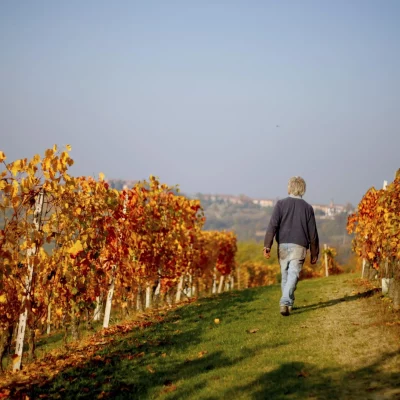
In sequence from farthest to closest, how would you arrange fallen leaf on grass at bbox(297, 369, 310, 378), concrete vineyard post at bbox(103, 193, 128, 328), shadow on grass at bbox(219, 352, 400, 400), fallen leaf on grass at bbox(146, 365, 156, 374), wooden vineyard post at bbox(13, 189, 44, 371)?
concrete vineyard post at bbox(103, 193, 128, 328)
wooden vineyard post at bbox(13, 189, 44, 371)
fallen leaf on grass at bbox(146, 365, 156, 374)
fallen leaf on grass at bbox(297, 369, 310, 378)
shadow on grass at bbox(219, 352, 400, 400)

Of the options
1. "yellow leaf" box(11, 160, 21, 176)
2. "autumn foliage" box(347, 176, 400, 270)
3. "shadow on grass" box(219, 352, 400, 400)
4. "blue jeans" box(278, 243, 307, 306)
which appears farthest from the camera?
"autumn foliage" box(347, 176, 400, 270)

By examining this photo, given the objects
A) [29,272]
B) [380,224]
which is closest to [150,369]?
[29,272]

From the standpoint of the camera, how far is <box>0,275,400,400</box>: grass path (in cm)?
634

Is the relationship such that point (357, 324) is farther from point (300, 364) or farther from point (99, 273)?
point (99, 273)

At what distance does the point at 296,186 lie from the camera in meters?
10.4

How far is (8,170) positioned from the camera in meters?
8.05

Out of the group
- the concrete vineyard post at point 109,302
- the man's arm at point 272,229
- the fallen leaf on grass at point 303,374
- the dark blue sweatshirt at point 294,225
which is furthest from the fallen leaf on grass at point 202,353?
the concrete vineyard post at point 109,302

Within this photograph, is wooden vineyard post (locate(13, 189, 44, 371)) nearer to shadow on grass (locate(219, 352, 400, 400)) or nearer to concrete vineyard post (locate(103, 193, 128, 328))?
shadow on grass (locate(219, 352, 400, 400))

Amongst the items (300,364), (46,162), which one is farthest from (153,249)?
(300,364)

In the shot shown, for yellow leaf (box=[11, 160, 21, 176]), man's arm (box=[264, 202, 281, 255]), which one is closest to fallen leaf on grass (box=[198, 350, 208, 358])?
man's arm (box=[264, 202, 281, 255])

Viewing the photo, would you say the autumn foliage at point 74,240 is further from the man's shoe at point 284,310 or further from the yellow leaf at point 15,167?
the man's shoe at point 284,310

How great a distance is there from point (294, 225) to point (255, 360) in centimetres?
321

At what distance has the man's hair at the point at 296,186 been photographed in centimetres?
1039

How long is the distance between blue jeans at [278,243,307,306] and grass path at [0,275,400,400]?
61cm
